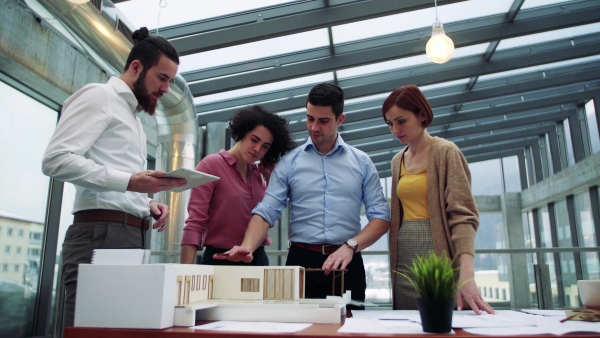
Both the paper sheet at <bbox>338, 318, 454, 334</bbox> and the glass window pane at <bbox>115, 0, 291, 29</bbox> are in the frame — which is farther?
the glass window pane at <bbox>115, 0, 291, 29</bbox>

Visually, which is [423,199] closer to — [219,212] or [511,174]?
[219,212]

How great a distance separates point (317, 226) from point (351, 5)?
3.01 meters

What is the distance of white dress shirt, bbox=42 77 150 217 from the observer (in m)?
1.34

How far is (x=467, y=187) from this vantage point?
5.26 feet

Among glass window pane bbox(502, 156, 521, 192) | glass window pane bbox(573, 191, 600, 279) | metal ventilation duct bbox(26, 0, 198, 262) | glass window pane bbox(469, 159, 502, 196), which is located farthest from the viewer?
glass window pane bbox(469, 159, 502, 196)

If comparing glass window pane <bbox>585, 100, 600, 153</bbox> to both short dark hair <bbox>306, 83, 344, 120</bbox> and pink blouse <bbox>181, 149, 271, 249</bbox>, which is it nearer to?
short dark hair <bbox>306, 83, 344, 120</bbox>

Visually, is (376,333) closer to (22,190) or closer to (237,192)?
(237,192)

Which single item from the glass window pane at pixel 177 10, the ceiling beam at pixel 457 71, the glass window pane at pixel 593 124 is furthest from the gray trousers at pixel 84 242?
the glass window pane at pixel 593 124

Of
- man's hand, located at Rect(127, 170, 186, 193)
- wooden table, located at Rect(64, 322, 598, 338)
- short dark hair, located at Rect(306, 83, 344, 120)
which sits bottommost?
wooden table, located at Rect(64, 322, 598, 338)

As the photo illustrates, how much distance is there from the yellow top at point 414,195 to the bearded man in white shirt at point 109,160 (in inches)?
31.8

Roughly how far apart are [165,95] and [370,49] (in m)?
2.28

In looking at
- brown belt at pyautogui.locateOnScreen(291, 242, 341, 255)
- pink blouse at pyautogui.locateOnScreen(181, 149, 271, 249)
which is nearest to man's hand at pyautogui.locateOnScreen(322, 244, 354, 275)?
brown belt at pyautogui.locateOnScreen(291, 242, 341, 255)

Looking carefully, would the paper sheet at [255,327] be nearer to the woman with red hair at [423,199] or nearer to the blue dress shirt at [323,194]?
the woman with red hair at [423,199]

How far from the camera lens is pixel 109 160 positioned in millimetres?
1516
